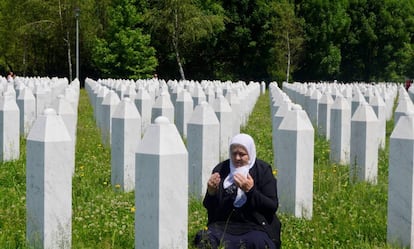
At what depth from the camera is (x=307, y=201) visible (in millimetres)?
6504

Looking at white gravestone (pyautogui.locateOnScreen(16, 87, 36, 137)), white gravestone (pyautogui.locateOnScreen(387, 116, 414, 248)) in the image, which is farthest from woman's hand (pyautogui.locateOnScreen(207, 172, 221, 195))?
white gravestone (pyautogui.locateOnScreen(16, 87, 36, 137))

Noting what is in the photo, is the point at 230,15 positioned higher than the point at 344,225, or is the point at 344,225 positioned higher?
the point at 230,15

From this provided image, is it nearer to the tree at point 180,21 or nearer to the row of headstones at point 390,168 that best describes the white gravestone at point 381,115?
the row of headstones at point 390,168

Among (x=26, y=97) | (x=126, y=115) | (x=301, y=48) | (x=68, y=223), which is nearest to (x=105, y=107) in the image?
(x=26, y=97)

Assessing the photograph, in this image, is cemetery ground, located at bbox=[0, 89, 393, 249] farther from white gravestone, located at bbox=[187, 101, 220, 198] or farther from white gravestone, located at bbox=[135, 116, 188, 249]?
white gravestone, located at bbox=[135, 116, 188, 249]

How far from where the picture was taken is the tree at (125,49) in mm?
47219

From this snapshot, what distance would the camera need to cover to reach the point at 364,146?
307 inches

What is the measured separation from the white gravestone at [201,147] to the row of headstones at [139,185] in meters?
1.77

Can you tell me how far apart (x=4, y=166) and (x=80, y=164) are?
1065 mm

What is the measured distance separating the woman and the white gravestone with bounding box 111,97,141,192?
7.33ft

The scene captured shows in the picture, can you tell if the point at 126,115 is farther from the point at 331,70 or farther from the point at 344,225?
the point at 331,70

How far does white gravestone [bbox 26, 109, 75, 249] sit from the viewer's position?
488 cm

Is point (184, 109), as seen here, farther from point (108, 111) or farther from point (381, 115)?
point (381, 115)

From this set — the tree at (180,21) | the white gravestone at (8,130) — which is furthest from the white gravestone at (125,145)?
the tree at (180,21)
